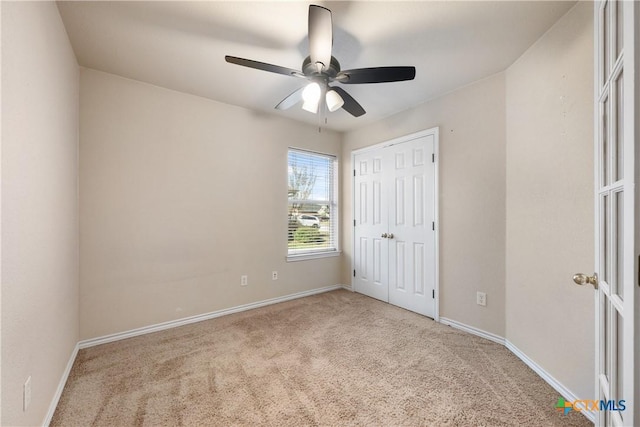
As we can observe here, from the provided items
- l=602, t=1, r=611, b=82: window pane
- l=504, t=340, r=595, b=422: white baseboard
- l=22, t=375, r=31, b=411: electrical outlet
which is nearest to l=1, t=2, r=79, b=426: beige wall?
l=22, t=375, r=31, b=411: electrical outlet

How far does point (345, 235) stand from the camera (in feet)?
13.6

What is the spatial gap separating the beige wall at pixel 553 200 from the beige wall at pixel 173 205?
251cm

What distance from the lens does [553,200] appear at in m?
1.83

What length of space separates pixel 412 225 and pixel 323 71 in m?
2.09

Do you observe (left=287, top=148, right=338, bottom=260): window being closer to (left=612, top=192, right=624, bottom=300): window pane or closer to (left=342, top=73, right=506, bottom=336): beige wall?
(left=342, top=73, right=506, bottom=336): beige wall

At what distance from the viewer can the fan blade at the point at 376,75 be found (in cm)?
168

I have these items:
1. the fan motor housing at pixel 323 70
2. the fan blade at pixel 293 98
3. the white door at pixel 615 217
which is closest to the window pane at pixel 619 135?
the white door at pixel 615 217

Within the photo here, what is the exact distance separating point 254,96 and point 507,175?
2626 mm

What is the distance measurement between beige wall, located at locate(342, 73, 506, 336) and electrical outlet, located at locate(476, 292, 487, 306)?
0.03m

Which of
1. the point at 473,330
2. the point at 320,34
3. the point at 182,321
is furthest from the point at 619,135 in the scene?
the point at 182,321

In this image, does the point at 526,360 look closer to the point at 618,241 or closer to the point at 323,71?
the point at 618,241

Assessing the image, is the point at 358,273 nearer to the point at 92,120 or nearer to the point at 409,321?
the point at 409,321

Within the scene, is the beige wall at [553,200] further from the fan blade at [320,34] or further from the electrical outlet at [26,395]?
the electrical outlet at [26,395]

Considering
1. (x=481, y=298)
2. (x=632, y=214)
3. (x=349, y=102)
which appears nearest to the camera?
(x=632, y=214)
